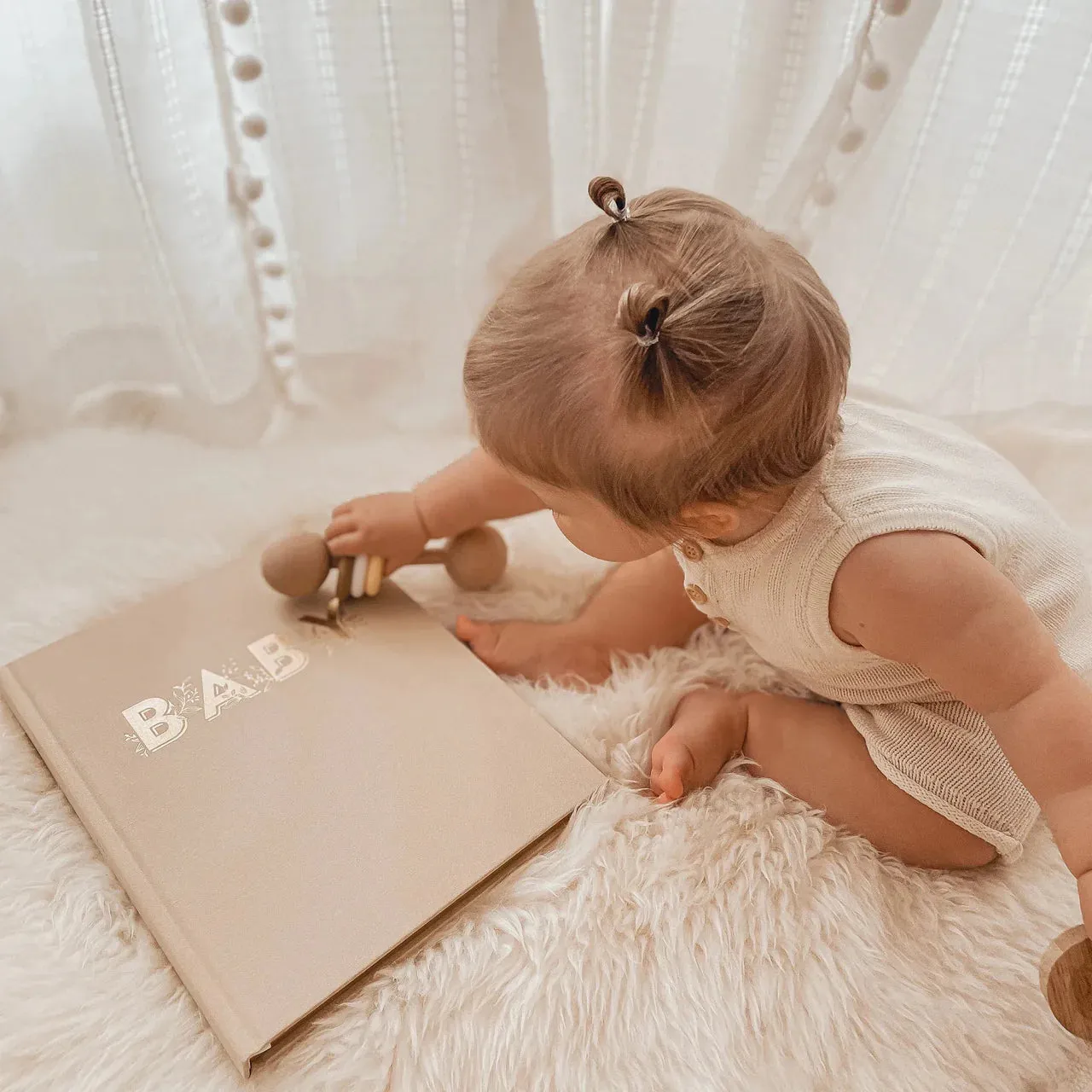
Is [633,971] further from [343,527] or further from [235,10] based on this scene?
[235,10]

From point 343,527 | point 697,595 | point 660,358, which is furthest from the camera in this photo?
point 343,527

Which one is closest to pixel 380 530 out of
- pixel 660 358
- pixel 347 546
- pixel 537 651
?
pixel 347 546

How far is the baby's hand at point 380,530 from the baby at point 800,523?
21 centimetres

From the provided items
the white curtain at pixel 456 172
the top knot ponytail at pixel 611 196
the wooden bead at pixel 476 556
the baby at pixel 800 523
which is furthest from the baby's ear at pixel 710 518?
the white curtain at pixel 456 172

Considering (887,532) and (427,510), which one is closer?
(887,532)

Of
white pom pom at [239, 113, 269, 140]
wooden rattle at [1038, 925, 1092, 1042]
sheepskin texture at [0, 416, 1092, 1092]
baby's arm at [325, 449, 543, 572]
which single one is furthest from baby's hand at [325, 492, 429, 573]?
wooden rattle at [1038, 925, 1092, 1042]

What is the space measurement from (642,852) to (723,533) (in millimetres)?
225

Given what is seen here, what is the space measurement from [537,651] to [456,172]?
45 cm

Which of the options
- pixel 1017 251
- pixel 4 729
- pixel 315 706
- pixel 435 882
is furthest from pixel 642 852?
pixel 1017 251

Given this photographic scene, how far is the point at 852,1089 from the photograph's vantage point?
22.4 inches

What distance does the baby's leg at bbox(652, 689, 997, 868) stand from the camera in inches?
26.3

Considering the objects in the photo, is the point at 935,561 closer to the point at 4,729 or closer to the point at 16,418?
the point at 4,729

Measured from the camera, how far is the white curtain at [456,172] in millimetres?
765

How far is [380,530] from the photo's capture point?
2.64 ft
